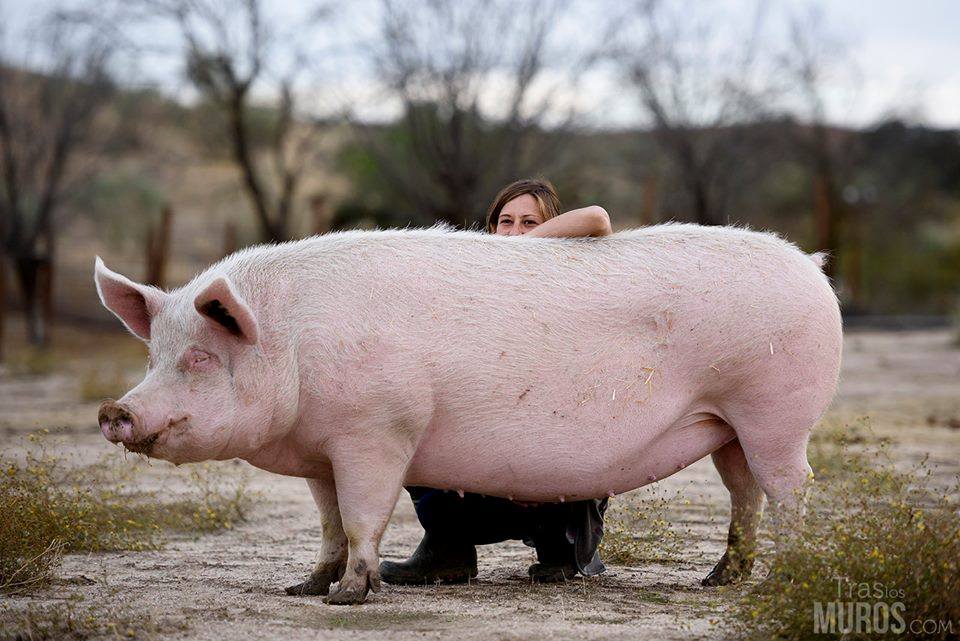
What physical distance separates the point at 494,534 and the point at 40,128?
18109 millimetres

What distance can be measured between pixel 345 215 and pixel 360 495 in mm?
26343

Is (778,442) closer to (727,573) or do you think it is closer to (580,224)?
(727,573)

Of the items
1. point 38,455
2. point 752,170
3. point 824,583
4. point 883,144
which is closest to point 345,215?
point 752,170

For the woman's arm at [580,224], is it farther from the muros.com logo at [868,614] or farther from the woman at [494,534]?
the muros.com logo at [868,614]

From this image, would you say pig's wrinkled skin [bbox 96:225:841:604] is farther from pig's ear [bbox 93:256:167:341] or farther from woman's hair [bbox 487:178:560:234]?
woman's hair [bbox 487:178:560:234]

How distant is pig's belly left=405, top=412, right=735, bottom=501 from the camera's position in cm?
439

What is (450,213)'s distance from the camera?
54.3 ft

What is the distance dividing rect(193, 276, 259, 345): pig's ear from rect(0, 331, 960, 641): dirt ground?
95 cm

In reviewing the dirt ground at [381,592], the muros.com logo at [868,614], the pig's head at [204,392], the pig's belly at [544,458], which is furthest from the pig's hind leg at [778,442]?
the pig's head at [204,392]

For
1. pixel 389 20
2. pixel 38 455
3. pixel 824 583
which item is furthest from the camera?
pixel 389 20

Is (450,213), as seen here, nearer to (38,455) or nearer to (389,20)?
(389,20)

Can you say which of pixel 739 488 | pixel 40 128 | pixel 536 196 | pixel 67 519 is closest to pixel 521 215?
pixel 536 196

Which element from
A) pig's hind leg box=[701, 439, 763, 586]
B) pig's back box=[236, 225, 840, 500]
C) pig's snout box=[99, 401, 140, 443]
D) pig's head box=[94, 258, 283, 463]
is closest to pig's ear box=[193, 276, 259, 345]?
pig's head box=[94, 258, 283, 463]

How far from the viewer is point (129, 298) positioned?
4.51 meters
